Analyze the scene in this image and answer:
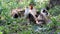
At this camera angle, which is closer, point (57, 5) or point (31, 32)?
point (31, 32)

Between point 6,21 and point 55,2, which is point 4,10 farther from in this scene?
point 55,2

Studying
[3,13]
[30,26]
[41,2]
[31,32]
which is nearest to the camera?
[31,32]

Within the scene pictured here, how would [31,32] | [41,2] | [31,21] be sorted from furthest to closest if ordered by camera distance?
[41,2] < [31,21] < [31,32]

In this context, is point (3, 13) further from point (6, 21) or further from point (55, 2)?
point (55, 2)

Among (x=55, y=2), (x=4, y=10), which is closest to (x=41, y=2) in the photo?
(x=55, y=2)

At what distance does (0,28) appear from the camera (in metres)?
5.84

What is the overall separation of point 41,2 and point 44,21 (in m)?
2.78

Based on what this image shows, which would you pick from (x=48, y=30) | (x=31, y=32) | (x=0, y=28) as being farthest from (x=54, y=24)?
(x=0, y=28)

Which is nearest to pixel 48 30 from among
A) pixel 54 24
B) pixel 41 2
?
pixel 54 24

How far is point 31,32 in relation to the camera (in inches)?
216

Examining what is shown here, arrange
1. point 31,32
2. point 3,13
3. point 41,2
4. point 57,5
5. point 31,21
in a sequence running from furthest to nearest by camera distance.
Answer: point 41,2
point 57,5
point 3,13
point 31,21
point 31,32

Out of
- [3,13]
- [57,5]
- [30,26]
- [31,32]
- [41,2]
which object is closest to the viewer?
[31,32]

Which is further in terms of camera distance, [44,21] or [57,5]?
[57,5]

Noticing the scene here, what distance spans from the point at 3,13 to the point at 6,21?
0.65 meters
